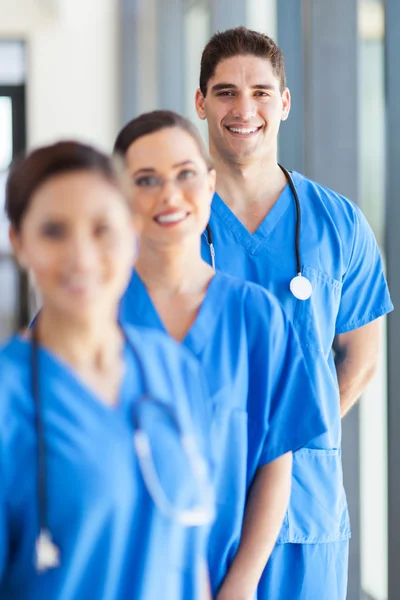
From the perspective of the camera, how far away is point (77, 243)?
61 cm

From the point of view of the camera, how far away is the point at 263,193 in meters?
1.45

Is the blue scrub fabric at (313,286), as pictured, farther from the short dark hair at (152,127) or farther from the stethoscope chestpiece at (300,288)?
the short dark hair at (152,127)

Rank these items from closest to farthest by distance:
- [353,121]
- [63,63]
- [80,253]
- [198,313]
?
[80,253] → [198,313] → [353,121] → [63,63]

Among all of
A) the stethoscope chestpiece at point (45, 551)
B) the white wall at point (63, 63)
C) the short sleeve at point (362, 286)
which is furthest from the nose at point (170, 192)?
the white wall at point (63, 63)

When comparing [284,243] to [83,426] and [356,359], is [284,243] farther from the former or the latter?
[83,426]

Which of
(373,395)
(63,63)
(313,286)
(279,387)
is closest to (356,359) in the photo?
(313,286)

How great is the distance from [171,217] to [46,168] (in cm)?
14

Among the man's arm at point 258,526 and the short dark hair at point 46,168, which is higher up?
the short dark hair at point 46,168

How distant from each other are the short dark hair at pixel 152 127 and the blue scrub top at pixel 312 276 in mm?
559

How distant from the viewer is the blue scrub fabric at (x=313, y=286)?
1.33 m

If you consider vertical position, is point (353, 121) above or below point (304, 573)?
above

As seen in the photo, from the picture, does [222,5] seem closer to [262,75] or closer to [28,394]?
[262,75]

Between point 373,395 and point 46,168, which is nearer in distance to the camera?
point 46,168

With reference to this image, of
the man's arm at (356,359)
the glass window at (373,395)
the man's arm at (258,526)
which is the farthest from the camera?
the glass window at (373,395)
